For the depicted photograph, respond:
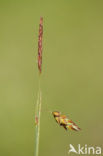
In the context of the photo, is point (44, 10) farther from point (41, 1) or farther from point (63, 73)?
point (63, 73)

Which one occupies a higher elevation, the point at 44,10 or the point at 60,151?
the point at 44,10

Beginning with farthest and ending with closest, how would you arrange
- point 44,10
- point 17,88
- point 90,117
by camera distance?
point 44,10
point 17,88
point 90,117

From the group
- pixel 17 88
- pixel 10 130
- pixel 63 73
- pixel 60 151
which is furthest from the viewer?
pixel 63 73

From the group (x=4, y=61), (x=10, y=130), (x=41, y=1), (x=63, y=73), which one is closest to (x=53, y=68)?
(x=63, y=73)

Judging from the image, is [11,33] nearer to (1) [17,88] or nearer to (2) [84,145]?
(1) [17,88]

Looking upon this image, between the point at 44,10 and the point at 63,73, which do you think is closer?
the point at 63,73

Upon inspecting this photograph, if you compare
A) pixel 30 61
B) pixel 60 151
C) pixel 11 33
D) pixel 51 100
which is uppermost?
pixel 11 33

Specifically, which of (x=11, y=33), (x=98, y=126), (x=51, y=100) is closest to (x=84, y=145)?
(x=98, y=126)
